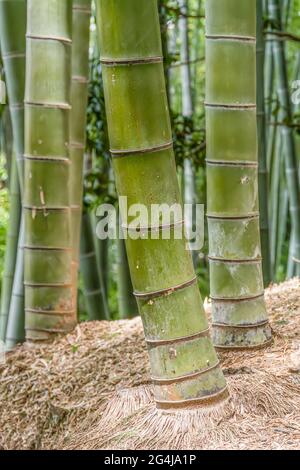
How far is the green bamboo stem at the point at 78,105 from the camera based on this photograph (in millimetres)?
4168

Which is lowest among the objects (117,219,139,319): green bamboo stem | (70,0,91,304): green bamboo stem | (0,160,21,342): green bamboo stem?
(117,219,139,319): green bamboo stem

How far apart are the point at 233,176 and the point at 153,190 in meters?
0.76

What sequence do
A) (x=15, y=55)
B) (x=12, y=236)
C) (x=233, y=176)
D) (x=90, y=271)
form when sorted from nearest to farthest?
(x=233, y=176) → (x=15, y=55) → (x=12, y=236) → (x=90, y=271)

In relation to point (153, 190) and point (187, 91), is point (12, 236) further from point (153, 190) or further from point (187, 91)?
point (187, 91)

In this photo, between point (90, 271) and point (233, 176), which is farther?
point (90, 271)

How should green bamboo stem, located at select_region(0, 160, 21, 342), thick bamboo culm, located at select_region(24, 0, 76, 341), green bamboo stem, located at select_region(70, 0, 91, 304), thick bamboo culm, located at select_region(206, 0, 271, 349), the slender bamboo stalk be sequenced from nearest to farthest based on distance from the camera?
1. thick bamboo culm, located at select_region(206, 0, 271, 349)
2. thick bamboo culm, located at select_region(24, 0, 76, 341)
3. green bamboo stem, located at select_region(70, 0, 91, 304)
4. green bamboo stem, located at select_region(0, 160, 21, 342)
5. the slender bamboo stalk

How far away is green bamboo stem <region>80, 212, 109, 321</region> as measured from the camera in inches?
212

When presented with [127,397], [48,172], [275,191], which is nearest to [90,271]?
[48,172]

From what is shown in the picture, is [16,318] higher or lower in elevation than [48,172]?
lower

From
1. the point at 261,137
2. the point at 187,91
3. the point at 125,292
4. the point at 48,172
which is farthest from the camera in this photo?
the point at 187,91

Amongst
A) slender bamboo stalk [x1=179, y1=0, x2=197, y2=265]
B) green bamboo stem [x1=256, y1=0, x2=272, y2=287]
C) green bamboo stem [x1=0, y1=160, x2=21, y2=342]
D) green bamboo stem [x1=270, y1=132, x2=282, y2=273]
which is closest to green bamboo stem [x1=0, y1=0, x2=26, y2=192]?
green bamboo stem [x1=0, y1=160, x2=21, y2=342]

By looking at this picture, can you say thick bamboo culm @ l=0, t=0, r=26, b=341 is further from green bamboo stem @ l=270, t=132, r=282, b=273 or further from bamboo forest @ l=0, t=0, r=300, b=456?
green bamboo stem @ l=270, t=132, r=282, b=273

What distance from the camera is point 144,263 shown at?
8.13ft
